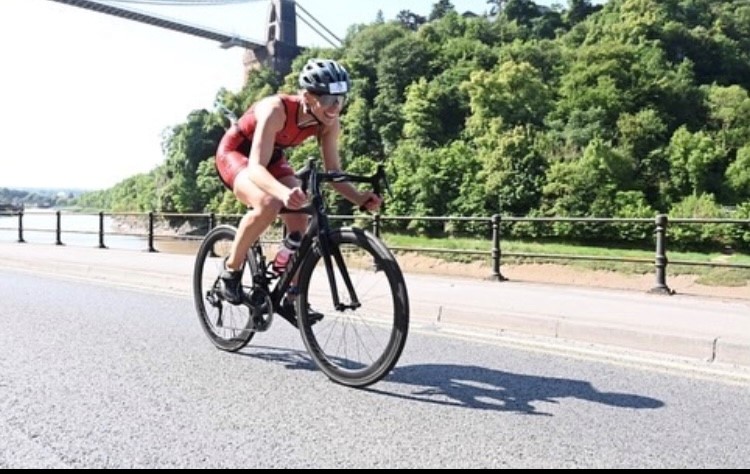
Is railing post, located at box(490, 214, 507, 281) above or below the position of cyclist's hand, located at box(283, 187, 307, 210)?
below

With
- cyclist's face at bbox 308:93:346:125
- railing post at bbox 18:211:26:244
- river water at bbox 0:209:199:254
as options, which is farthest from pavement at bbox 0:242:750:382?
railing post at bbox 18:211:26:244

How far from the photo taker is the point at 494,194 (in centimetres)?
7269

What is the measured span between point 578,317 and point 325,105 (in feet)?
10.3

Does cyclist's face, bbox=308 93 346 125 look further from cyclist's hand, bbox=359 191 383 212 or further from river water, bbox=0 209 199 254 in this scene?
river water, bbox=0 209 199 254

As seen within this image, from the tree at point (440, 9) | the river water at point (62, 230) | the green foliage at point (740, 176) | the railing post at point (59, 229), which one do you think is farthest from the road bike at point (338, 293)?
the tree at point (440, 9)

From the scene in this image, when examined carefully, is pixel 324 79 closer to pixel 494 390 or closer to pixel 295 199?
pixel 295 199

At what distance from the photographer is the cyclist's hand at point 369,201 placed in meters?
4.27

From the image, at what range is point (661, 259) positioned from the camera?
8.66 meters

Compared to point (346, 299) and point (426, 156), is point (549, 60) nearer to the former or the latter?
point (426, 156)

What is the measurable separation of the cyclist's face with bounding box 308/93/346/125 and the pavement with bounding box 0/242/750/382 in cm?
229

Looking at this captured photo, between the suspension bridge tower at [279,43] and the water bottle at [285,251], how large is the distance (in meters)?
115

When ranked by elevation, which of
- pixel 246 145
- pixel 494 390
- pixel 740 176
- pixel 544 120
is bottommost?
pixel 494 390

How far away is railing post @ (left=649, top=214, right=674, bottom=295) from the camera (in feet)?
28.1

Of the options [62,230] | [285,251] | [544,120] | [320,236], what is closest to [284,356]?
[285,251]
